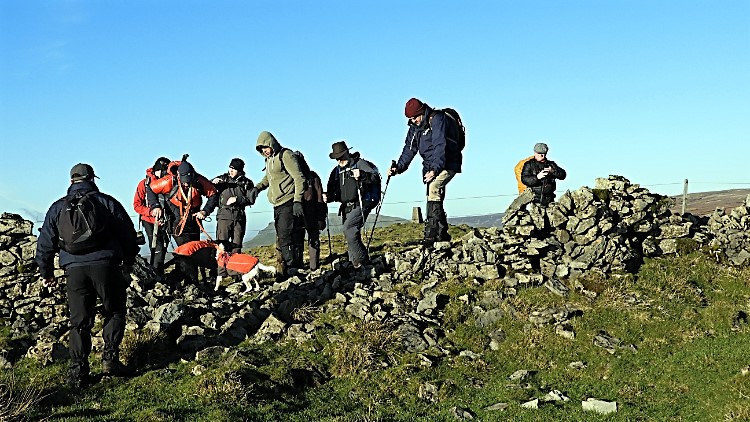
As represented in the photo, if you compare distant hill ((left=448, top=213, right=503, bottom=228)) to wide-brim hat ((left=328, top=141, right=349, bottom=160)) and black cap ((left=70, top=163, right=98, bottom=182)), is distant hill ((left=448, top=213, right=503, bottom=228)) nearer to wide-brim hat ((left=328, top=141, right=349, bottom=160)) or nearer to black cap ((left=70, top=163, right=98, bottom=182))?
wide-brim hat ((left=328, top=141, right=349, bottom=160))

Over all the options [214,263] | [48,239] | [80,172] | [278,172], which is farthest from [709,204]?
[48,239]

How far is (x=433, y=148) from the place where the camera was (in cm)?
1476

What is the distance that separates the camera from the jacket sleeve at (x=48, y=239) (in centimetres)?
984

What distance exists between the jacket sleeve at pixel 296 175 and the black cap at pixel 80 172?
5.39m

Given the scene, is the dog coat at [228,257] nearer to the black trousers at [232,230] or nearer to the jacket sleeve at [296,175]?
the black trousers at [232,230]

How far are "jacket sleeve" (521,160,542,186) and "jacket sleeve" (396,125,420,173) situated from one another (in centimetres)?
267

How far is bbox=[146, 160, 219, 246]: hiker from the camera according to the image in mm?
15273

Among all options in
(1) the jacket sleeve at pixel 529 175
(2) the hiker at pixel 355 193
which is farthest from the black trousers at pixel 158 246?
(1) the jacket sleeve at pixel 529 175

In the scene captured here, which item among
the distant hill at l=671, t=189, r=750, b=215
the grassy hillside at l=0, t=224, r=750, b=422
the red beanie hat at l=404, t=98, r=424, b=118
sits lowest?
the grassy hillside at l=0, t=224, r=750, b=422

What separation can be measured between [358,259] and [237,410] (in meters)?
7.02

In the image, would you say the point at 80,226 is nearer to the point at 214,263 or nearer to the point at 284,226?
the point at 284,226

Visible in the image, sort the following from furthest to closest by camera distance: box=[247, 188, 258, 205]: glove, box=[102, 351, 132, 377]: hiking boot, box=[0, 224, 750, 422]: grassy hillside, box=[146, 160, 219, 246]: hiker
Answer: box=[247, 188, 258, 205]: glove
box=[146, 160, 219, 246]: hiker
box=[102, 351, 132, 377]: hiking boot
box=[0, 224, 750, 422]: grassy hillside

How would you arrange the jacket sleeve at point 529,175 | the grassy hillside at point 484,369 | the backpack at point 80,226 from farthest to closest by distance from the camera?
the jacket sleeve at point 529,175 < the backpack at point 80,226 < the grassy hillside at point 484,369

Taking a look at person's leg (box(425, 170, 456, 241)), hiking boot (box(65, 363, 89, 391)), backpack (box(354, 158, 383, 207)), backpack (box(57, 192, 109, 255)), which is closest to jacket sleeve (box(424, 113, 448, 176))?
person's leg (box(425, 170, 456, 241))
